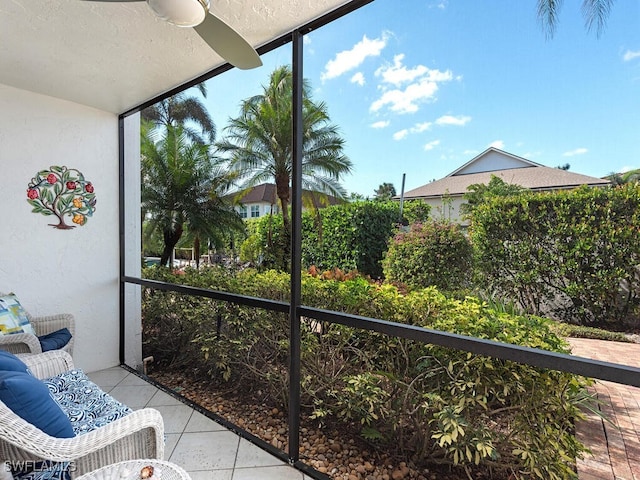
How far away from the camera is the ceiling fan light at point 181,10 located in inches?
48.4

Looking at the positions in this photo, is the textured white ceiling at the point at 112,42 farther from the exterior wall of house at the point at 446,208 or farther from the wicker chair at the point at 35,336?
the wicker chair at the point at 35,336

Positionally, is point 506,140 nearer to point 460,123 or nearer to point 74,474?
point 460,123

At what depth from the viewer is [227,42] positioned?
5.11ft

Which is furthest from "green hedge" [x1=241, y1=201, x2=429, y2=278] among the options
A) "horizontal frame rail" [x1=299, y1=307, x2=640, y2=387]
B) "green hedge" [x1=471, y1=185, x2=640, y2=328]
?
"horizontal frame rail" [x1=299, y1=307, x2=640, y2=387]

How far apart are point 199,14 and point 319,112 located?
4.37ft

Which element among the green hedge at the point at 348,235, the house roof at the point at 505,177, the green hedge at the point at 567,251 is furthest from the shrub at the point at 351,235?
the green hedge at the point at 567,251

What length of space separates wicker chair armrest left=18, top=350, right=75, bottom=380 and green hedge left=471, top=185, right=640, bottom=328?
8.85 ft

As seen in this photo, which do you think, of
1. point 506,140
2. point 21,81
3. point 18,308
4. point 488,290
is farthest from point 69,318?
point 506,140

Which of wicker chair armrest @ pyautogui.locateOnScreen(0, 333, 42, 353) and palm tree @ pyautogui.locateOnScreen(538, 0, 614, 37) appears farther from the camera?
wicker chair armrest @ pyautogui.locateOnScreen(0, 333, 42, 353)

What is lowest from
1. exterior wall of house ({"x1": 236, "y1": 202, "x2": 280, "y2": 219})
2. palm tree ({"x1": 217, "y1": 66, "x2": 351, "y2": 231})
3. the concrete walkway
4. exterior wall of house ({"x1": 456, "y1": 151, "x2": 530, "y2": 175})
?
the concrete walkway

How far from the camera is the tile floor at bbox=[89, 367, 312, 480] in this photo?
2.08 m

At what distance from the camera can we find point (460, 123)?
70.0 inches

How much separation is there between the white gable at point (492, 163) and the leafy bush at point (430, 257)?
0.31 m

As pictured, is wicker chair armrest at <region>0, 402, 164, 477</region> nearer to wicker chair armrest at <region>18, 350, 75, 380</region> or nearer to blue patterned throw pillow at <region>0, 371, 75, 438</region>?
blue patterned throw pillow at <region>0, 371, 75, 438</region>
